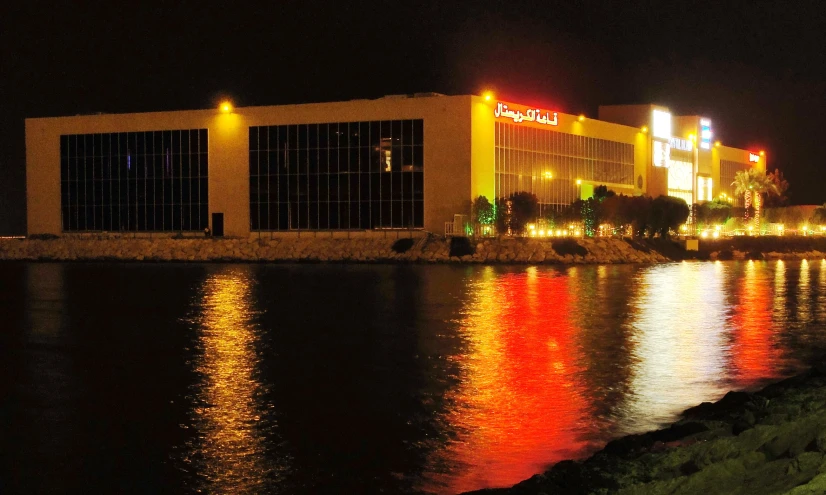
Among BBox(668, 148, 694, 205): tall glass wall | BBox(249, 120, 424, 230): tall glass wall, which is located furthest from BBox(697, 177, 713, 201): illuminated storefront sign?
BBox(249, 120, 424, 230): tall glass wall

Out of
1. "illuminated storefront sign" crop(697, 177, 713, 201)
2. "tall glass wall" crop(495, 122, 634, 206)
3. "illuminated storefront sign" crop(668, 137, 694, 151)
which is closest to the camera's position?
"tall glass wall" crop(495, 122, 634, 206)

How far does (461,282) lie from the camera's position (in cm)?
4112

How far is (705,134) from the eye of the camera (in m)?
103

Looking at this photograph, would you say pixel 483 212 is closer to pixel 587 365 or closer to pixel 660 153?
pixel 660 153

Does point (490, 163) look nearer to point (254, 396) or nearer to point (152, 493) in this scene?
point (254, 396)

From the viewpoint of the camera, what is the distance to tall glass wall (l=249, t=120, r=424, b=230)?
2697 inches

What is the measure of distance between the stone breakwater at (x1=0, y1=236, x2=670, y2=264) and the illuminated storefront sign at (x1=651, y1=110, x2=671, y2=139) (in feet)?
88.4

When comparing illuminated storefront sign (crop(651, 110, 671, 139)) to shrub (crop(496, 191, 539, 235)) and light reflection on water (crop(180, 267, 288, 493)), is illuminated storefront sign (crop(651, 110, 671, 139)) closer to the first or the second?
shrub (crop(496, 191, 539, 235))

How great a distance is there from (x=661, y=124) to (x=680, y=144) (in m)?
5.79

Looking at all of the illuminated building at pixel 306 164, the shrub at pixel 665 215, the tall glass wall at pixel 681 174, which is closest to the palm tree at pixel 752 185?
the tall glass wall at pixel 681 174

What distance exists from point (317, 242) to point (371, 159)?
724cm

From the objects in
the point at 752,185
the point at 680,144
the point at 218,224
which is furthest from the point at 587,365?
the point at 752,185

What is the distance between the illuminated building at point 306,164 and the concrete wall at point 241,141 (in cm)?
8

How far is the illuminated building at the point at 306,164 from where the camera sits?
68.1 meters
